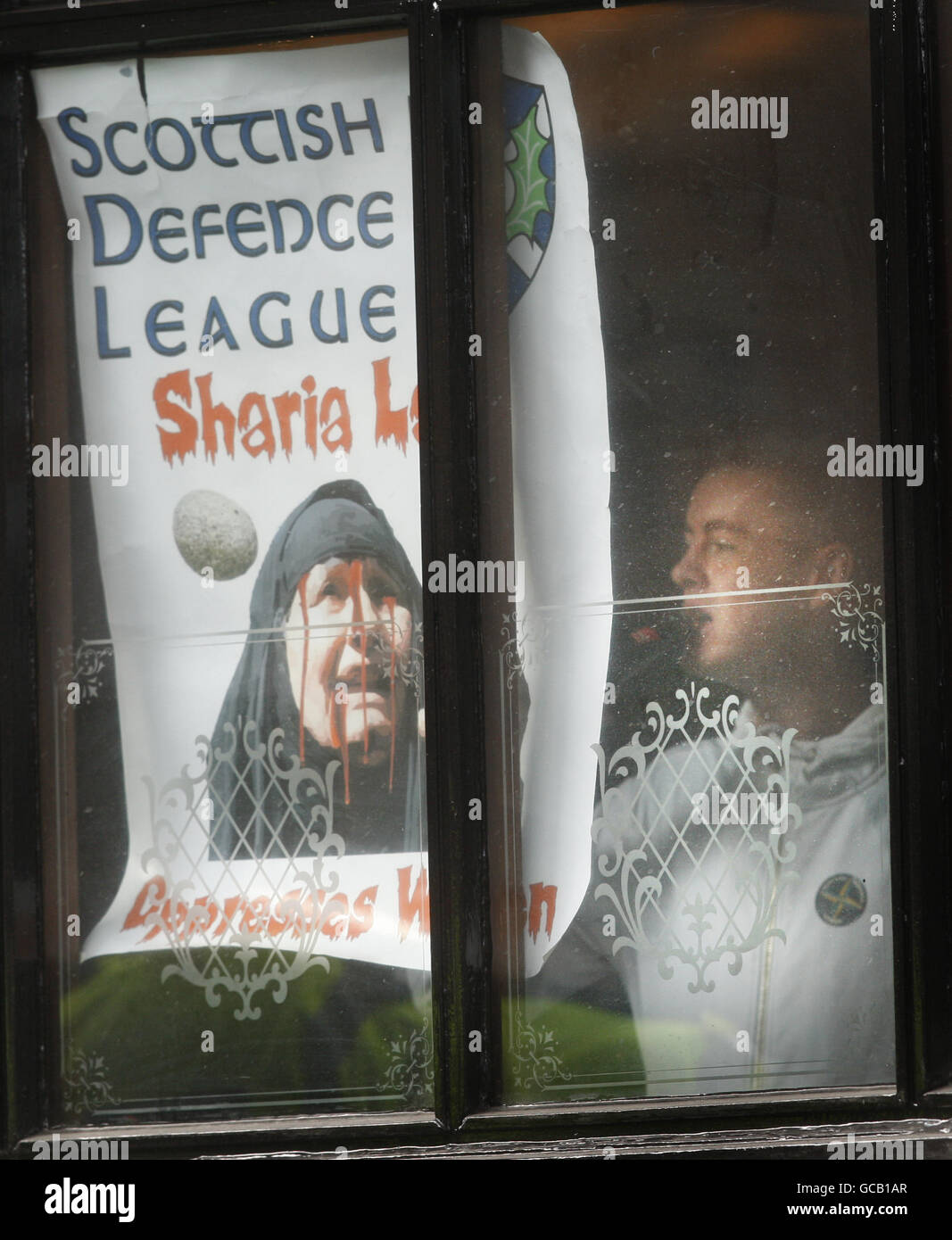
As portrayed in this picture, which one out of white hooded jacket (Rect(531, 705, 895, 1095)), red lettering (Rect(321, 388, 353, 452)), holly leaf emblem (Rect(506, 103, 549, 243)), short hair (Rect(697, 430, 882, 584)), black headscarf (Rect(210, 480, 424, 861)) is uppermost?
holly leaf emblem (Rect(506, 103, 549, 243))

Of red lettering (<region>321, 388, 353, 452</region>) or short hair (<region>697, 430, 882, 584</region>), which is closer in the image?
short hair (<region>697, 430, 882, 584</region>)

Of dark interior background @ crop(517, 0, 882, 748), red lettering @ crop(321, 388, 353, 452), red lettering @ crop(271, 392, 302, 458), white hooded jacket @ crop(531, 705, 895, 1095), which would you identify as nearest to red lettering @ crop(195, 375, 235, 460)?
red lettering @ crop(271, 392, 302, 458)

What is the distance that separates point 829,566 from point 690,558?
337mm

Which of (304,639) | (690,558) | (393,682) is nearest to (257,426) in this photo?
(304,639)

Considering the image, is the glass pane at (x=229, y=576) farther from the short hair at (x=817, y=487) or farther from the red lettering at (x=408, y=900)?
the short hair at (x=817, y=487)

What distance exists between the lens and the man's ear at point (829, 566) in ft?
10.2

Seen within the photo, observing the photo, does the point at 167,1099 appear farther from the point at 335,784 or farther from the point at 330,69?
the point at 330,69

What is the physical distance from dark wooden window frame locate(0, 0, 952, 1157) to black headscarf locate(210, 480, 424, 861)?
0.13 meters

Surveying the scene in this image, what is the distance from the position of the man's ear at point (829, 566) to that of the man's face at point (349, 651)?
996mm

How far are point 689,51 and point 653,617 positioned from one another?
140 cm

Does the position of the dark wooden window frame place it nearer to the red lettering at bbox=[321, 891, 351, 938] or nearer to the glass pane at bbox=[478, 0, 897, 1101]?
the glass pane at bbox=[478, 0, 897, 1101]

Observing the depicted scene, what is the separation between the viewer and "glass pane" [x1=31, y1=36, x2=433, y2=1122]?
3.20 m

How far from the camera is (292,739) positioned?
3230 mm

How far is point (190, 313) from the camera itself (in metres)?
3.28
